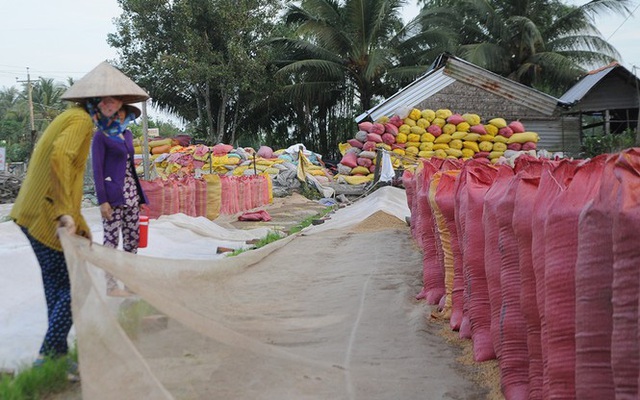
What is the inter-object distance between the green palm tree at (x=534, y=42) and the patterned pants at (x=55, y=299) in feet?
77.4

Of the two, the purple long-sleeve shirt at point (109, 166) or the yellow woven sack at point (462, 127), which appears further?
the yellow woven sack at point (462, 127)

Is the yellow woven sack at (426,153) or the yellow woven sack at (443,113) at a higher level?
the yellow woven sack at (443,113)

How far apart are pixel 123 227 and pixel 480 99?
728 inches

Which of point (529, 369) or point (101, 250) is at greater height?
point (101, 250)

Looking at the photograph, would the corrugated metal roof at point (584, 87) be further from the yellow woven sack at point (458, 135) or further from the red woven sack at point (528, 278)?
the red woven sack at point (528, 278)

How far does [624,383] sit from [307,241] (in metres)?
6.98

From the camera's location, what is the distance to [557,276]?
2.57 meters

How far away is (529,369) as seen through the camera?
2.93 meters

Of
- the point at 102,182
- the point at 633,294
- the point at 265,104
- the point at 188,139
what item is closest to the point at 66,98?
the point at 102,182

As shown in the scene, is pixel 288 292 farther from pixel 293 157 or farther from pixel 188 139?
Answer: pixel 188 139

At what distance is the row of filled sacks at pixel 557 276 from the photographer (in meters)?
2.10

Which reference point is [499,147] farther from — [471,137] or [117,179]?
[117,179]

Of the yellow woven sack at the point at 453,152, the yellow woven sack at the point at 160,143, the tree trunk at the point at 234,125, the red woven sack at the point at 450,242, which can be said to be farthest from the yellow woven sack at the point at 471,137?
the red woven sack at the point at 450,242

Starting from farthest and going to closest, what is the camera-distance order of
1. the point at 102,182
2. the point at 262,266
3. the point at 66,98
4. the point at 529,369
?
the point at 262,266, the point at 102,182, the point at 66,98, the point at 529,369
